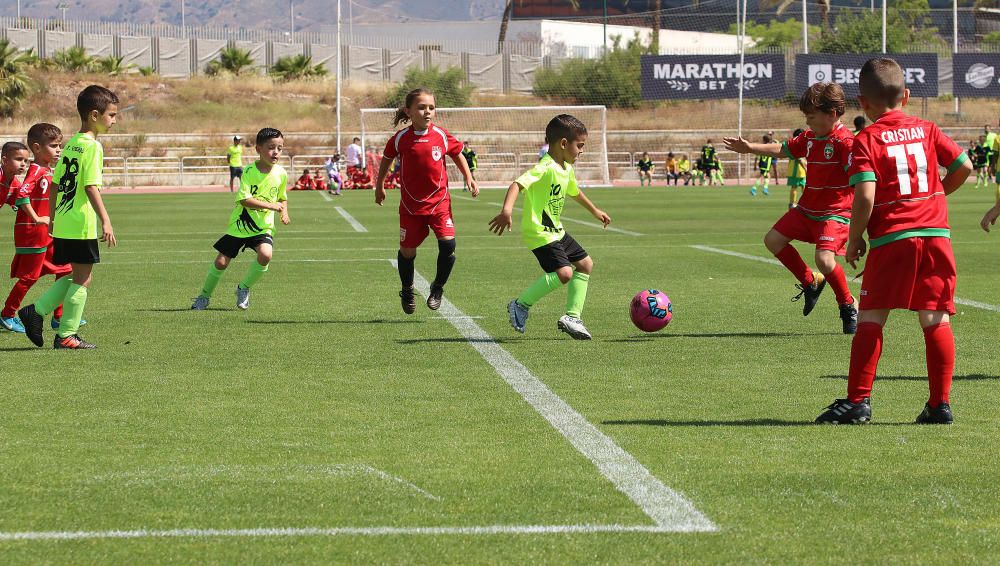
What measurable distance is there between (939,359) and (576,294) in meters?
3.72

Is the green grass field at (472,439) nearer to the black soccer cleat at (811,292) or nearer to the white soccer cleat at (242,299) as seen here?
the black soccer cleat at (811,292)

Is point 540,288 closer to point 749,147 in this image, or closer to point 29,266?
point 749,147

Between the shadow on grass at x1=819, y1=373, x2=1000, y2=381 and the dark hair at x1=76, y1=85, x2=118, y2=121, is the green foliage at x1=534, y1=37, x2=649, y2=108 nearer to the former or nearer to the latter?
the dark hair at x1=76, y1=85, x2=118, y2=121

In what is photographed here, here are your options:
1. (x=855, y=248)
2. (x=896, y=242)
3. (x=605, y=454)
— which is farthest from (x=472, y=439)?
(x=896, y=242)

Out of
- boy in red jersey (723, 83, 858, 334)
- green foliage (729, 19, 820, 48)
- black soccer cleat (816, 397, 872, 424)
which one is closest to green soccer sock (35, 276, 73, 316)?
boy in red jersey (723, 83, 858, 334)

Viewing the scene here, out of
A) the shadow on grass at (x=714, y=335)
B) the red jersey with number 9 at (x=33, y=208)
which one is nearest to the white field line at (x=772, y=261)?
the shadow on grass at (x=714, y=335)

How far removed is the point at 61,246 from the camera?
904 centimetres

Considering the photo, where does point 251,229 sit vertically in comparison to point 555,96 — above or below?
below

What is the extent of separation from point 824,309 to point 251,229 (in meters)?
5.10

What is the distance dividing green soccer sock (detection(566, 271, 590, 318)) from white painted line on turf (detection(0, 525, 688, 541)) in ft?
16.6

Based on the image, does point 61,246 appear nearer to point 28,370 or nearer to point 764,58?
point 28,370

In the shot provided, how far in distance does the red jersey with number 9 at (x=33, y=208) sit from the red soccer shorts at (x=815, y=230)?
5753mm

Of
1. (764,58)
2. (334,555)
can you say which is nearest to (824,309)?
(334,555)

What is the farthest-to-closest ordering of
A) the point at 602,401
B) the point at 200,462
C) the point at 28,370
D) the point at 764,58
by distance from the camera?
1. the point at 764,58
2. the point at 28,370
3. the point at 602,401
4. the point at 200,462
